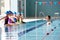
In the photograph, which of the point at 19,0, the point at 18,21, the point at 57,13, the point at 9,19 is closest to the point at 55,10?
the point at 57,13

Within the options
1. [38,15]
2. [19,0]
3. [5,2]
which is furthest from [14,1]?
[38,15]

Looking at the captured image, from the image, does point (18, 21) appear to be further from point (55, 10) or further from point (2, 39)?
point (55, 10)

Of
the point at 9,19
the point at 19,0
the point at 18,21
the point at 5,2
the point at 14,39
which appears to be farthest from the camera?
the point at 19,0

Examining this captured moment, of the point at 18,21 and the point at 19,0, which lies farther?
the point at 19,0

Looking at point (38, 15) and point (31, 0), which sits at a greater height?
point (31, 0)

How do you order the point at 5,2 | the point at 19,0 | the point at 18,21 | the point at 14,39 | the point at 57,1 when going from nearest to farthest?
the point at 14,39 → the point at 18,21 → the point at 5,2 → the point at 19,0 → the point at 57,1

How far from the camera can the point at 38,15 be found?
15.9 metres

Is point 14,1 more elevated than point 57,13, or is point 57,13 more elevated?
point 14,1

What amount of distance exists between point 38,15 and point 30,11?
38.3 inches

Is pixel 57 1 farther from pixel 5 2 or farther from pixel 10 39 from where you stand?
pixel 10 39

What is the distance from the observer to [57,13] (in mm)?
16078

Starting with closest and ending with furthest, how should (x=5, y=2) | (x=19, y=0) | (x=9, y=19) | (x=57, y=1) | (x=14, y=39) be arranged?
(x=14, y=39)
(x=9, y=19)
(x=5, y=2)
(x=19, y=0)
(x=57, y=1)

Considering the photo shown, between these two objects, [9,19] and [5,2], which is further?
[5,2]

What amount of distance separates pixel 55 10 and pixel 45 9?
794 millimetres
